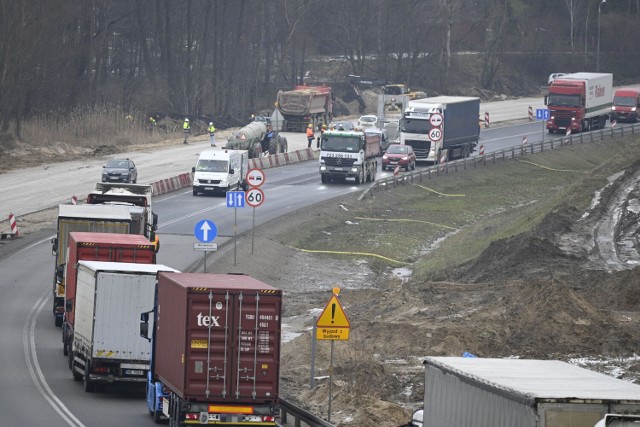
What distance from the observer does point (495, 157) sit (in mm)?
77000

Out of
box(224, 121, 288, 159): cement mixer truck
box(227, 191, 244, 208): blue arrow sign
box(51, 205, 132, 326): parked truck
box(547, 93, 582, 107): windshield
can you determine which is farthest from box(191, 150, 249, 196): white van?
box(547, 93, 582, 107): windshield

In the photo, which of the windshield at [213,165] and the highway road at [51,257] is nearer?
the highway road at [51,257]

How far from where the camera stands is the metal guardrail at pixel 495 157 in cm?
6581

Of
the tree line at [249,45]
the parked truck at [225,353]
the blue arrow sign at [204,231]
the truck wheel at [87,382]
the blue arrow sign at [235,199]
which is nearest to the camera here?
the parked truck at [225,353]

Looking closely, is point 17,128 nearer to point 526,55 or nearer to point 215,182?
point 215,182

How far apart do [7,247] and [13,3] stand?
37.7m

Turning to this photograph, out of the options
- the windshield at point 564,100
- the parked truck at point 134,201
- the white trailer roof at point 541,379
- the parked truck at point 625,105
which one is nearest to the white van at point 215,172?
the parked truck at point 134,201

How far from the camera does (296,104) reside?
94.6 m

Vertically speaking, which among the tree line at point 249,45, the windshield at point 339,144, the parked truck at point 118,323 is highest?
the tree line at point 249,45

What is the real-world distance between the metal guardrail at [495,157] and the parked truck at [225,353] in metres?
41.9

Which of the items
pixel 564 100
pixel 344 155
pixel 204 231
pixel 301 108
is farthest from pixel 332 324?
pixel 301 108

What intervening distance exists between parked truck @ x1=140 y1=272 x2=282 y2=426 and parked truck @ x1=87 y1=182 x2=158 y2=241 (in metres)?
15.6

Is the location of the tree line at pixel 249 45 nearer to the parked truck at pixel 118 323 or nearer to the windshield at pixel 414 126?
the windshield at pixel 414 126

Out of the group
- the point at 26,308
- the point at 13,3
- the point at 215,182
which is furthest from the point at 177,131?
the point at 26,308
